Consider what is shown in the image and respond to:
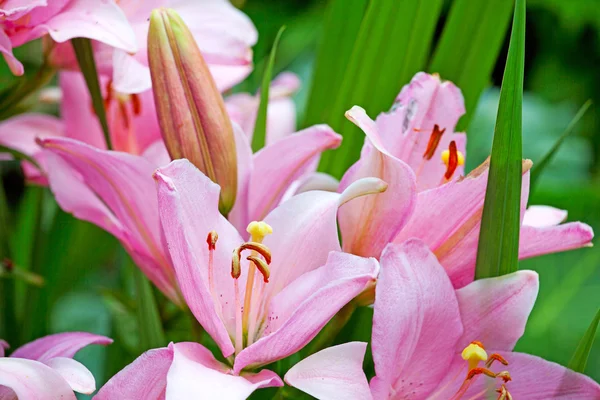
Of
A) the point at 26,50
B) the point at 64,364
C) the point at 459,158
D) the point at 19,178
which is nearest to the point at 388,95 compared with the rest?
the point at 459,158

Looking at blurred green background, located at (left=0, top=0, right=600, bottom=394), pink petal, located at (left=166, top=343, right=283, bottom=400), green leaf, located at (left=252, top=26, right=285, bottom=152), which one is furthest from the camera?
blurred green background, located at (left=0, top=0, right=600, bottom=394)

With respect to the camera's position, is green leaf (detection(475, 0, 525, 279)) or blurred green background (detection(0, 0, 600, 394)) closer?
green leaf (detection(475, 0, 525, 279))

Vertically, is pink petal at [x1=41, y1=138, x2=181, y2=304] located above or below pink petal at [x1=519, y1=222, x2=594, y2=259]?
below

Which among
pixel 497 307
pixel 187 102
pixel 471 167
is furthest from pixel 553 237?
pixel 471 167

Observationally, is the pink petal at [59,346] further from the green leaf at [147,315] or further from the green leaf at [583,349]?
the green leaf at [583,349]

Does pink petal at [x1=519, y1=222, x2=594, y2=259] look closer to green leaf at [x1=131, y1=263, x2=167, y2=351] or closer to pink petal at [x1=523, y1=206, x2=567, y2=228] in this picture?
pink petal at [x1=523, y1=206, x2=567, y2=228]

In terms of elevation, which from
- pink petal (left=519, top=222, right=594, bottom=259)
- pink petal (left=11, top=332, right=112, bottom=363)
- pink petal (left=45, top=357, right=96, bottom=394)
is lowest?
pink petal (left=11, top=332, right=112, bottom=363)

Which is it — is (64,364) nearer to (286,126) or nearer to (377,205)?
(377,205)

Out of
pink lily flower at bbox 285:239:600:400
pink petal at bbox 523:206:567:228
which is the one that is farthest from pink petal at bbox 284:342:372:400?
pink petal at bbox 523:206:567:228
